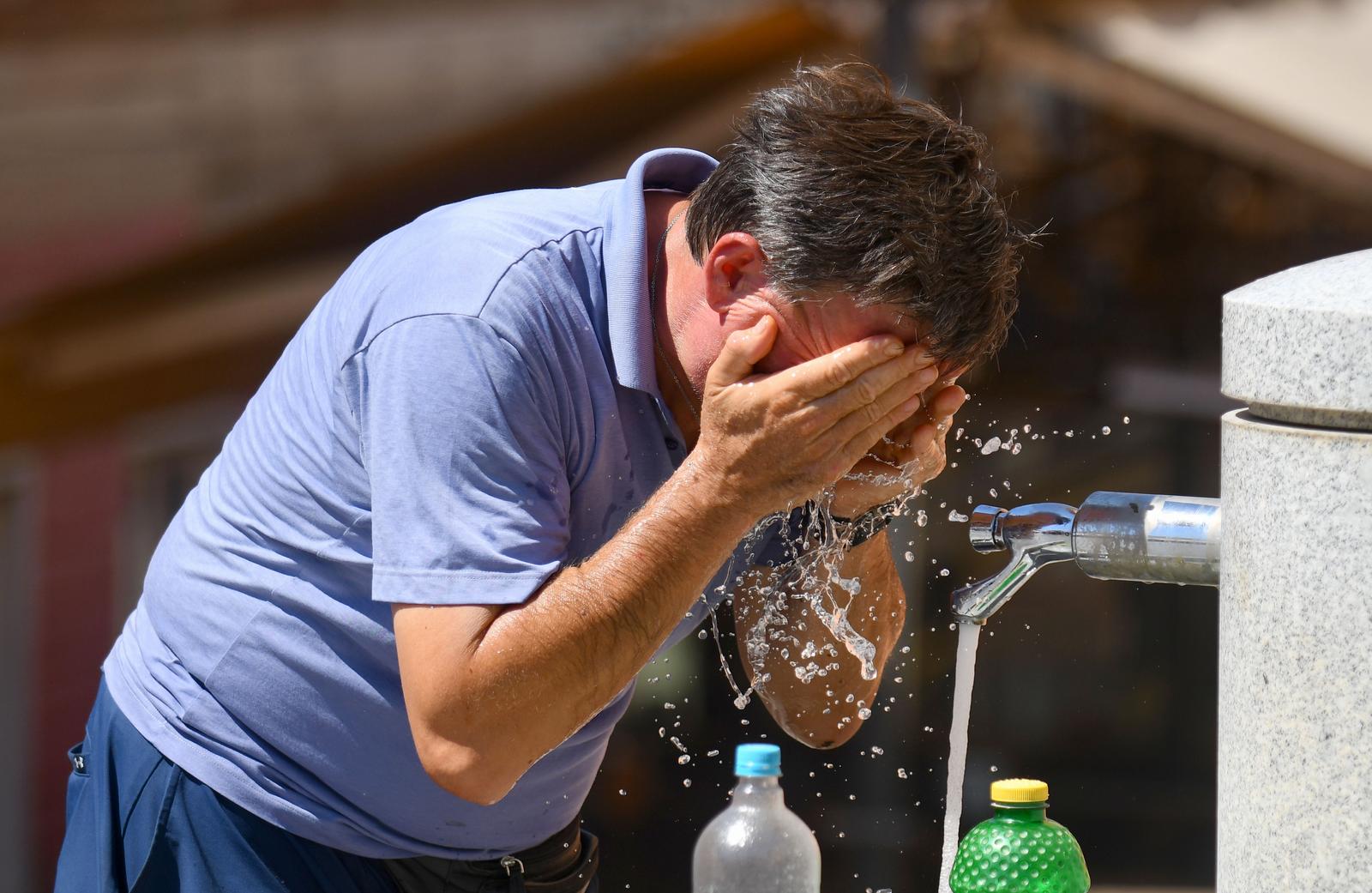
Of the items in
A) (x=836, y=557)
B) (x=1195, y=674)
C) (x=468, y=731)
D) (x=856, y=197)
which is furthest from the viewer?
(x=1195, y=674)

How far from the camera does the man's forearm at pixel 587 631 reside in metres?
1.55

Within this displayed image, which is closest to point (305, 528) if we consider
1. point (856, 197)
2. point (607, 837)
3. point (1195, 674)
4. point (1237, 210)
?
point (856, 197)

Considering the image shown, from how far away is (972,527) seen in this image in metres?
1.82

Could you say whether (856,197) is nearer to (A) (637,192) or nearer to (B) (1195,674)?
(A) (637,192)

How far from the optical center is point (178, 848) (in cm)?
190

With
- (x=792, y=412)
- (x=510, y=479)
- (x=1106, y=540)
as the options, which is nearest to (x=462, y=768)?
(x=510, y=479)

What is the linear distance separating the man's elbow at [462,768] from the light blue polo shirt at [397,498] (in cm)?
15

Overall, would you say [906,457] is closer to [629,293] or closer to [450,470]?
[629,293]

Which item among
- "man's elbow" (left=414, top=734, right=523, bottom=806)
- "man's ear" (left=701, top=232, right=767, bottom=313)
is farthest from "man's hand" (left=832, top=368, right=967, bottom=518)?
"man's elbow" (left=414, top=734, right=523, bottom=806)

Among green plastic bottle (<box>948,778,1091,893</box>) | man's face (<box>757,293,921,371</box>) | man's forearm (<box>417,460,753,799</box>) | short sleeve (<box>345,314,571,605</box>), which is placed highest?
man's face (<box>757,293,921,371</box>)

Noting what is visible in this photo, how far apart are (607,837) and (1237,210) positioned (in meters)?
2.58

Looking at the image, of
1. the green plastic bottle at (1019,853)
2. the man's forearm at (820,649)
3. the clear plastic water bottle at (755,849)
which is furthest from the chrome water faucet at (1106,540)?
the clear plastic water bottle at (755,849)

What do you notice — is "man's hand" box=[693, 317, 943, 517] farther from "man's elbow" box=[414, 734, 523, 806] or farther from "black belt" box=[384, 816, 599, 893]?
"black belt" box=[384, 816, 599, 893]

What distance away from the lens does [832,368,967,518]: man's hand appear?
190cm
